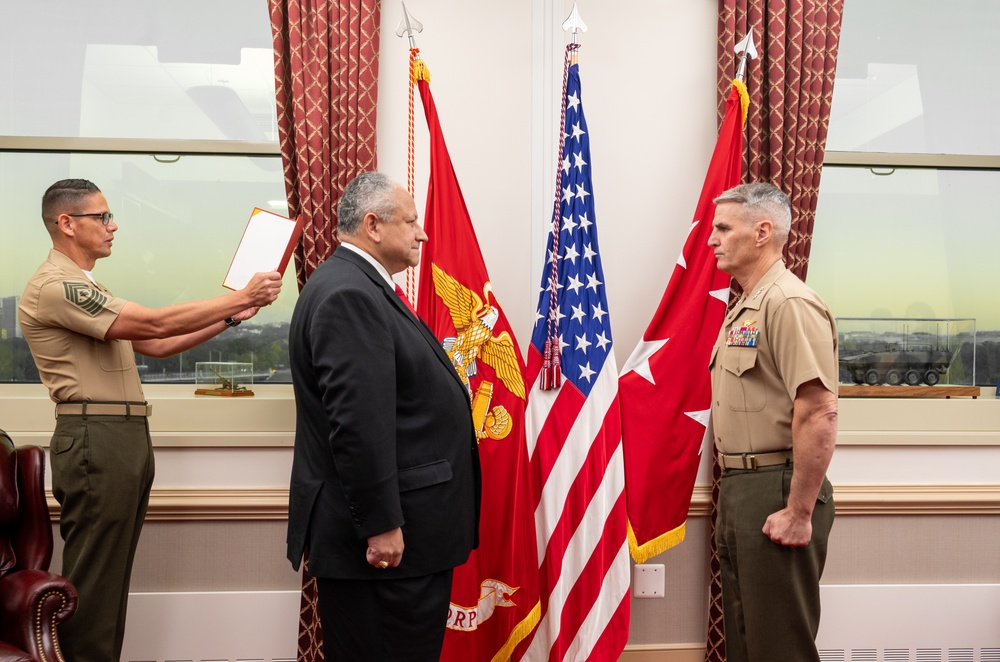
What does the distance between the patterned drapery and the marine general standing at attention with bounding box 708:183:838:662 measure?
1.30 metres

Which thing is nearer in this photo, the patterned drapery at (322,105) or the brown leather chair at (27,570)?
the brown leather chair at (27,570)

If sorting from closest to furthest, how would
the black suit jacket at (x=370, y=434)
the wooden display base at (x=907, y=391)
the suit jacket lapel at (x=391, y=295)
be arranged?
the black suit jacket at (x=370, y=434) → the suit jacket lapel at (x=391, y=295) → the wooden display base at (x=907, y=391)

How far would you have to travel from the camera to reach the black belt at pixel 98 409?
7.06 feet

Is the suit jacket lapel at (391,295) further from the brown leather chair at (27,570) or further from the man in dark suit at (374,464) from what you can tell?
the brown leather chair at (27,570)

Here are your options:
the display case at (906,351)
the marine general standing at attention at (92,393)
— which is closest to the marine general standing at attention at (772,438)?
the display case at (906,351)

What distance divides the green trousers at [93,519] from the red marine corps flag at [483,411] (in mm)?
977

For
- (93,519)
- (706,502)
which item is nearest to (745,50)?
(706,502)

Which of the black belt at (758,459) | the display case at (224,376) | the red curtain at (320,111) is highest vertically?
the red curtain at (320,111)

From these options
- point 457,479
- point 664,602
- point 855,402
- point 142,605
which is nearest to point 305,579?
point 142,605

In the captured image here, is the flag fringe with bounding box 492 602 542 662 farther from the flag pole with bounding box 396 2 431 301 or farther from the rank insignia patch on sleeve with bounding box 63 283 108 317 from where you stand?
the rank insignia patch on sleeve with bounding box 63 283 108 317

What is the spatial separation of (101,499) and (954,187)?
3247 mm

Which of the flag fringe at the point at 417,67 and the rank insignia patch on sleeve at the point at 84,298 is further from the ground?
the flag fringe at the point at 417,67

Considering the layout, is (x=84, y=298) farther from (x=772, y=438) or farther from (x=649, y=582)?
(x=649, y=582)

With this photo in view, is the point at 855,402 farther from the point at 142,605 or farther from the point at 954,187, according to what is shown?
the point at 142,605
